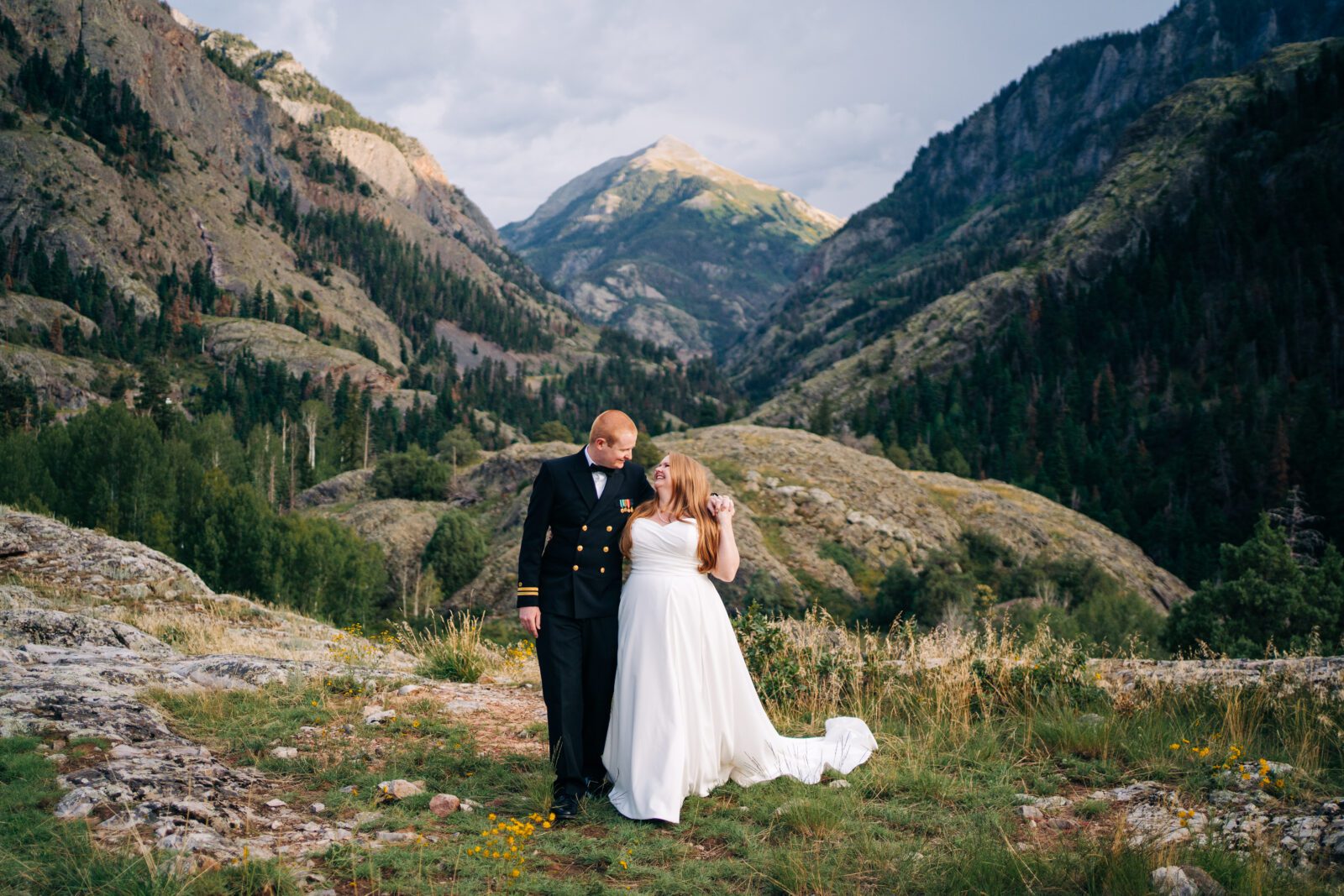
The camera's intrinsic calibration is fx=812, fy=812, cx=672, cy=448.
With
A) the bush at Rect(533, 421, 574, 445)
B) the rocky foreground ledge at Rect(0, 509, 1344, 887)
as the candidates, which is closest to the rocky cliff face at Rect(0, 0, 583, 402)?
the bush at Rect(533, 421, 574, 445)

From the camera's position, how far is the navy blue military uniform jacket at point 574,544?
20.9ft

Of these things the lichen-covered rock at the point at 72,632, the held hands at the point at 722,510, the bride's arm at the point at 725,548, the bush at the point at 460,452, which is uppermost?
the bush at the point at 460,452

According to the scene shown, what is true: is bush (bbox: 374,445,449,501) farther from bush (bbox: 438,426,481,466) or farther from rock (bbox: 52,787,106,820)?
rock (bbox: 52,787,106,820)

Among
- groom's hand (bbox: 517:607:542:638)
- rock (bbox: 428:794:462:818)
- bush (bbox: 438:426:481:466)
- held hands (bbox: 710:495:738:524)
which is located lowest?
rock (bbox: 428:794:462:818)

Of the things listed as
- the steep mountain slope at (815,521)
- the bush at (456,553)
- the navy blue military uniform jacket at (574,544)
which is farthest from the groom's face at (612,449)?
the bush at (456,553)

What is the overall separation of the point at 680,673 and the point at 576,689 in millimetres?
849

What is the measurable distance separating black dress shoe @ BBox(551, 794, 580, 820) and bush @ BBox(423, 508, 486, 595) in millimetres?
38684

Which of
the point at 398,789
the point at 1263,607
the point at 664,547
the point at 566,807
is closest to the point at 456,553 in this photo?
the point at 1263,607

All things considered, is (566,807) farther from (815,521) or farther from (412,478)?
(412,478)

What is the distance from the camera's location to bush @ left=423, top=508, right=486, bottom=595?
44425mm

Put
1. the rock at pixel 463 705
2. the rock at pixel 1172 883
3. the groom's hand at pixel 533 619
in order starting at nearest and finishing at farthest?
the rock at pixel 1172 883 < the groom's hand at pixel 533 619 < the rock at pixel 463 705

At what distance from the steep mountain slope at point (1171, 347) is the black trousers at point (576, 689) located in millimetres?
83166

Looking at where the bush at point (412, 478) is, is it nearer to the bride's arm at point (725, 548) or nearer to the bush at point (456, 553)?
the bush at point (456, 553)

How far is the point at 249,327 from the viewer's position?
145m
